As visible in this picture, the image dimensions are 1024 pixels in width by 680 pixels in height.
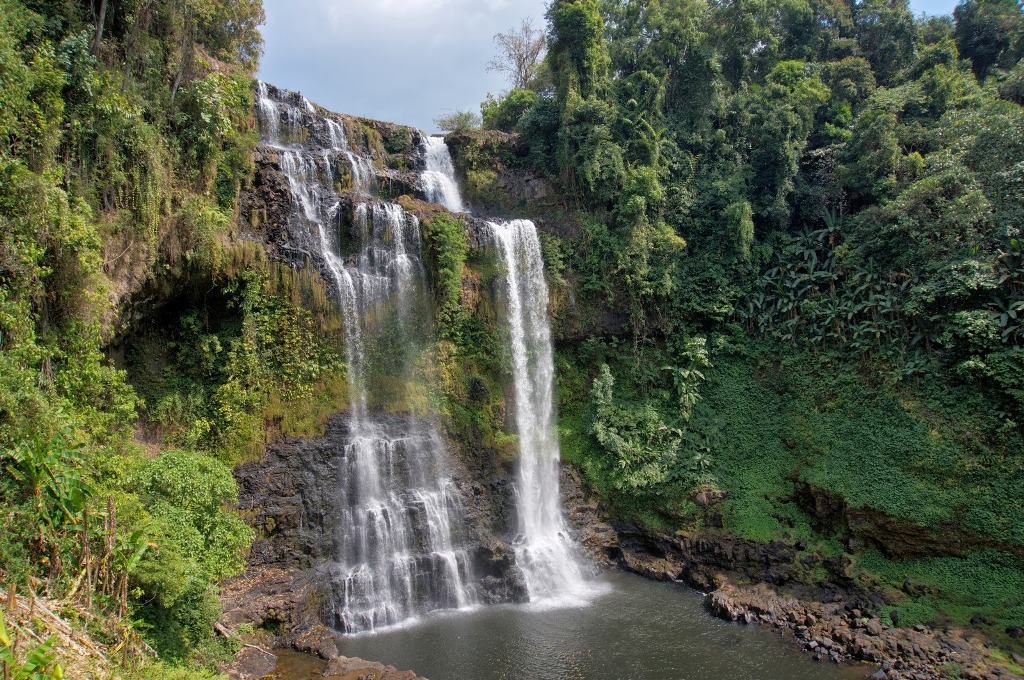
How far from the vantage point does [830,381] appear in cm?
1647

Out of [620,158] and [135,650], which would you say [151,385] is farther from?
[620,158]

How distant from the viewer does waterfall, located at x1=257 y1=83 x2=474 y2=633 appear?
13.4 meters

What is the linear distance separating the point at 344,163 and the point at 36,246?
374 inches

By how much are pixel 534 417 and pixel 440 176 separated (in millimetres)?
8909

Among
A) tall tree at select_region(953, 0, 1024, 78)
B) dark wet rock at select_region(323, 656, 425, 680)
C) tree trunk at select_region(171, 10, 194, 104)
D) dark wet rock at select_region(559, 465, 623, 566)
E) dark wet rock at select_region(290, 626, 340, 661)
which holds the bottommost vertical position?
dark wet rock at select_region(323, 656, 425, 680)

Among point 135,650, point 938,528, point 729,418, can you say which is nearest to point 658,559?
point 729,418

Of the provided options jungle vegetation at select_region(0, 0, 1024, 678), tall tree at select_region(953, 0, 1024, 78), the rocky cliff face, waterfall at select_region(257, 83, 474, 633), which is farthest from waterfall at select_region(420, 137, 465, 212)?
tall tree at select_region(953, 0, 1024, 78)

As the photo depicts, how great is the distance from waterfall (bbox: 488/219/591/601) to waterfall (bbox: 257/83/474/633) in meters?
1.99

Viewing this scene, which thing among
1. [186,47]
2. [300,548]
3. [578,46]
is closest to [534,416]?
[300,548]

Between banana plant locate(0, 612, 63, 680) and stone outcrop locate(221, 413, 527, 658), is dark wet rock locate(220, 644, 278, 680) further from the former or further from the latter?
banana plant locate(0, 612, 63, 680)

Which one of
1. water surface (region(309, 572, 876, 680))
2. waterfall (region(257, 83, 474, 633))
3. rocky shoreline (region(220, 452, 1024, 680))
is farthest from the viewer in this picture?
waterfall (region(257, 83, 474, 633))

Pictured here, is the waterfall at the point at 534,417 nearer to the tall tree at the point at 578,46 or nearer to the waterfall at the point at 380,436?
the waterfall at the point at 380,436

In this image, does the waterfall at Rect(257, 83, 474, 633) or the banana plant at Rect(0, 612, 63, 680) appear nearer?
the banana plant at Rect(0, 612, 63, 680)

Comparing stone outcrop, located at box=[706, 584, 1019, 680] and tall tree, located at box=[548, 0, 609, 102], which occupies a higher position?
tall tree, located at box=[548, 0, 609, 102]
